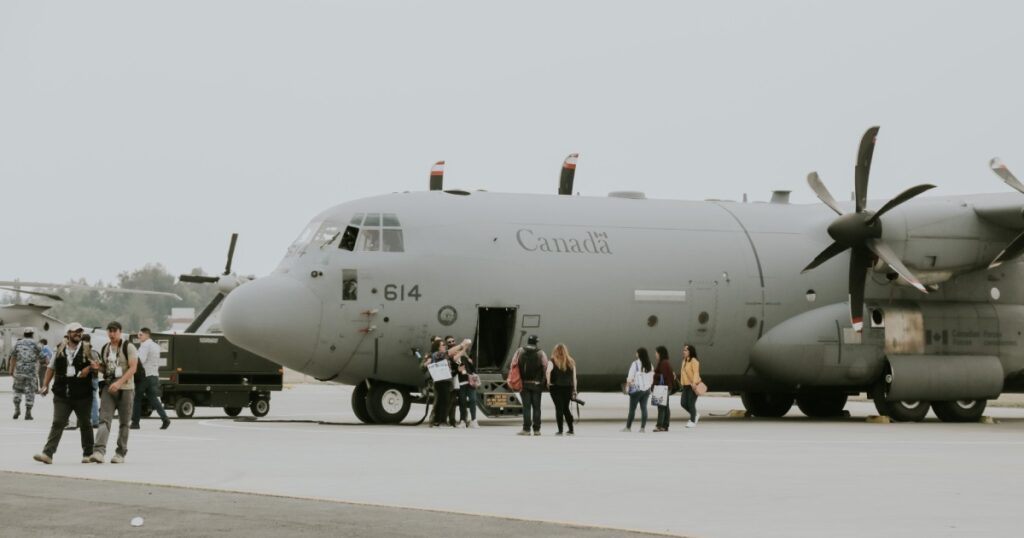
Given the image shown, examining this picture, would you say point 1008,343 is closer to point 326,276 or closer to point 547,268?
point 547,268

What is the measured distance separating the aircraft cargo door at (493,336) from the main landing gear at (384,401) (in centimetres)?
165

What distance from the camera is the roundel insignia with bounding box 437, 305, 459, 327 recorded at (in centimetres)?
2622

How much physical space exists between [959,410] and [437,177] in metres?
12.4

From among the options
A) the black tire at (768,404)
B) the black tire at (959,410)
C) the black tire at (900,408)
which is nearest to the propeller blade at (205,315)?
the black tire at (768,404)

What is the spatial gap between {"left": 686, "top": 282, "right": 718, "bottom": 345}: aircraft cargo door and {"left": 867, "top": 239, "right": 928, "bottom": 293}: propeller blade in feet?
11.2

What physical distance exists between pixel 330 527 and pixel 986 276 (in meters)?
22.6

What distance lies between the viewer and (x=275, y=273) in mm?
26078

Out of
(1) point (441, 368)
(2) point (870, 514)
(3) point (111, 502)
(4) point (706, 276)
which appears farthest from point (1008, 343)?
(3) point (111, 502)

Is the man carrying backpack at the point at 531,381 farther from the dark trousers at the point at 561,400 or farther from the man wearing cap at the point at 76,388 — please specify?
the man wearing cap at the point at 76,388

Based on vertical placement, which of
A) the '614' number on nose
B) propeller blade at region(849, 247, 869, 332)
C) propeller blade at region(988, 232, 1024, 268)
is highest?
propeller blade at region(988, 232, 1024, 268)

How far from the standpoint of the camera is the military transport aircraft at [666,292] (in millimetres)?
25859

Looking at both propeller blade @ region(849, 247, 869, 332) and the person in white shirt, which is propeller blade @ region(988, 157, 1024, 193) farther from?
the person in white shirt

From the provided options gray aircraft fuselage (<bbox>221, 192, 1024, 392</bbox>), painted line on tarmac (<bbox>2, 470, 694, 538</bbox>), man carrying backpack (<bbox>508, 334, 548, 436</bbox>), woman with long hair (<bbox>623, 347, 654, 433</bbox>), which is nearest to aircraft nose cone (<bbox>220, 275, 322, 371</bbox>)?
gray aircraft fuselage (<bbox>221, 192, 1024, 392</bbox>)

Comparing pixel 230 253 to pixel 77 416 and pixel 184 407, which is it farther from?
pixel 77 416
